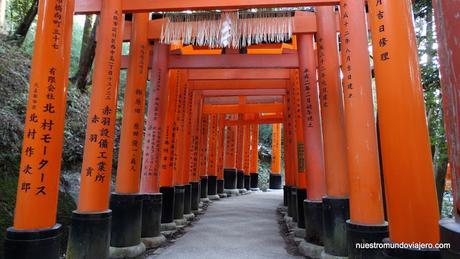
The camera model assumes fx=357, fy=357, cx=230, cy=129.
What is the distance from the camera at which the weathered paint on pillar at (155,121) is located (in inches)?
271

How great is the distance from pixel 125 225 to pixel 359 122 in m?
3.92

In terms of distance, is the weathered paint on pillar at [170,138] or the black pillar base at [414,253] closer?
the black pillar base at [414,253]

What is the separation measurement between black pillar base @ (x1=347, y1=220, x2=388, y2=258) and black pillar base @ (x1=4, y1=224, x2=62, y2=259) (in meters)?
3.14

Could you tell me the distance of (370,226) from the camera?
12.4 feet

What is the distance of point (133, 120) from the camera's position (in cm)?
609

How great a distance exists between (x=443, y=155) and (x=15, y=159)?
25.2ft

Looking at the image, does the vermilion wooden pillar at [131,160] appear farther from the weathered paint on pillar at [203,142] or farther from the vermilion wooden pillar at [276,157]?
the vermilion wooden pillar at [276,157]

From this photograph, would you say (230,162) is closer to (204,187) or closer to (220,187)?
(220,187)

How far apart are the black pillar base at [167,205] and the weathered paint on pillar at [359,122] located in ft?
16.1

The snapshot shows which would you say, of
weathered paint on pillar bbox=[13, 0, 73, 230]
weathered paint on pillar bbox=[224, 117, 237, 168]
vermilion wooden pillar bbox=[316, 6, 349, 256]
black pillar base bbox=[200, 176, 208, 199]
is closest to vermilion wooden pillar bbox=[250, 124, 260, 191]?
weathered paint on pillar bbox=[224, 117, 237, 168]

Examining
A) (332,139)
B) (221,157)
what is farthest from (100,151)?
(221,157)

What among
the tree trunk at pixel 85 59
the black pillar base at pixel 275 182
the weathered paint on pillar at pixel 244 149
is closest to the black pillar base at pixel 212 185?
the weathered paint on pillar at pixel 244 149

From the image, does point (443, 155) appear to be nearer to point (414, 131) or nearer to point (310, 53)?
point (310, 53)

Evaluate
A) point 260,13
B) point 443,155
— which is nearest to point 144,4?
point 260,13
